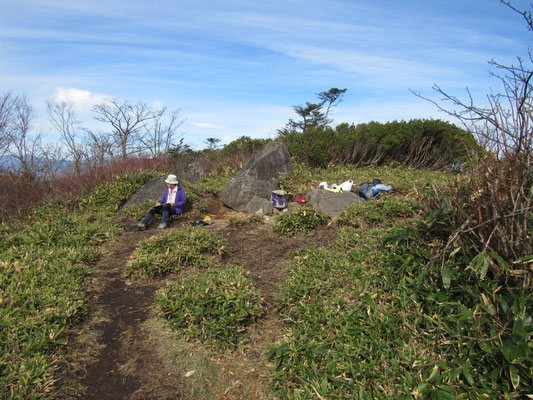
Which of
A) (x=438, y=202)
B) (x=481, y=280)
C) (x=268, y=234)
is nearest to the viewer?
(x=481, y=280)

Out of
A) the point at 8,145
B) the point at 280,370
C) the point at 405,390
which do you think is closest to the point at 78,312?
the point at 280,370

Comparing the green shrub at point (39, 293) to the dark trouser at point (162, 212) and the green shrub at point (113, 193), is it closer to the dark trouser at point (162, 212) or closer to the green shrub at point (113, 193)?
the dark trouser at point (162, 212)

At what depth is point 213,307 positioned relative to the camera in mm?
3562

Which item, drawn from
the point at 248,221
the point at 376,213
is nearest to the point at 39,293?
the point at 248,221

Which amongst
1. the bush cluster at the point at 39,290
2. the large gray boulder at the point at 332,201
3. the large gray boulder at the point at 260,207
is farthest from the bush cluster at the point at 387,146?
the bush cluster at the point at 39,290

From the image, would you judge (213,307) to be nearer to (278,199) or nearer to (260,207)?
(260,207)

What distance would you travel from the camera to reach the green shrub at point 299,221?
588cm

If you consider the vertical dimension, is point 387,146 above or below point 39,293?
above

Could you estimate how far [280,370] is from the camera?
2809 mm

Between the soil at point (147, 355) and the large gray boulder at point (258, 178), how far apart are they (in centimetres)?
434

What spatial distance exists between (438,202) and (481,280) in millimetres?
727

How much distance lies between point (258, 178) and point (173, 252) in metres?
4.73

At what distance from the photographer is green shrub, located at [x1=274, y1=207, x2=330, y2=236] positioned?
588cm

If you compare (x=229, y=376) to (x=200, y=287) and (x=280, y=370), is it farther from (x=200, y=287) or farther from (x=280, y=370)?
(x=200, y=287)
